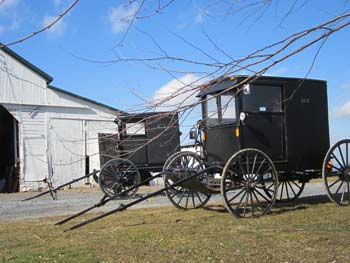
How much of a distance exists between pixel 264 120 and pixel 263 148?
0.54 metres

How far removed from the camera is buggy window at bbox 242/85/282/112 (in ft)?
30.7

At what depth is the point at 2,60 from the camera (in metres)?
21.1

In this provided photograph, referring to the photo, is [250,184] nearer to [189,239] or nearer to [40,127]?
[189,239]

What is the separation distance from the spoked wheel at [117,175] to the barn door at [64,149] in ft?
27.5

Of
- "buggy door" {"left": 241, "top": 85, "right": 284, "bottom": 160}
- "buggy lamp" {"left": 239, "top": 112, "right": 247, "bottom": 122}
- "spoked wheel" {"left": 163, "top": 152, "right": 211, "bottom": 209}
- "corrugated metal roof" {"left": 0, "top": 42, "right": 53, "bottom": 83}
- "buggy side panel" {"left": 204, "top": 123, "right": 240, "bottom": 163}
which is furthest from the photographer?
"corrugated metal roof" {"left": 0, "top": 42, "right": 53, "bottom": 83}

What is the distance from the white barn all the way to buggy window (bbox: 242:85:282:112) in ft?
40.2

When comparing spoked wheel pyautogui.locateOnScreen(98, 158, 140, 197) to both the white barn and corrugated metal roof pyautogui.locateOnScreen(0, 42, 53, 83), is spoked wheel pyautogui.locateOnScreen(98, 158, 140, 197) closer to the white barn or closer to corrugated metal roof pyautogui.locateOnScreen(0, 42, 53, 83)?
the white barn

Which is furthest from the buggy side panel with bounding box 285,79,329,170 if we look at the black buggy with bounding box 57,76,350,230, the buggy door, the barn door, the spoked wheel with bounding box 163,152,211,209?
the barn door

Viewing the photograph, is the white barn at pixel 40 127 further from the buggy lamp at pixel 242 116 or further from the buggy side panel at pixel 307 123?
the buggy lamp at pixel 242 116

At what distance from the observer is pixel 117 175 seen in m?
14.2

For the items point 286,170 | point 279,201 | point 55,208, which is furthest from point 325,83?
point 55,208

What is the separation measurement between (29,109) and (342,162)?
15.4 metres

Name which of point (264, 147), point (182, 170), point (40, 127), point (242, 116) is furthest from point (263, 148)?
point (40, 127)

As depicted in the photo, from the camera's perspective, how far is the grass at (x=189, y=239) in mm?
5605
